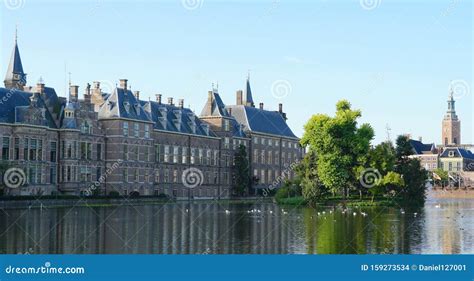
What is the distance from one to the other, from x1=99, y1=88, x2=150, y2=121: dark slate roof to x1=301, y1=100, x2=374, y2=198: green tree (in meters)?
18.0

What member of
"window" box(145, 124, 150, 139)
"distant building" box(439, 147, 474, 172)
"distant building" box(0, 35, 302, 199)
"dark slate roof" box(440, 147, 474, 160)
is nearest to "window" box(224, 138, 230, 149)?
"distant building" box(0, 35, 302, 199)

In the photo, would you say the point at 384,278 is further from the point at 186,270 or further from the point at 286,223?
the point at 286,223

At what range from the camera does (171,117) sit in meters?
82.4

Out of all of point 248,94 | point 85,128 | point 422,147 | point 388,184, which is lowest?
point 388,184

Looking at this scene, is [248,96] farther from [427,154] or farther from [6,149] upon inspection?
[427,154]

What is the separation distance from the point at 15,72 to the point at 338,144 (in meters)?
36.7

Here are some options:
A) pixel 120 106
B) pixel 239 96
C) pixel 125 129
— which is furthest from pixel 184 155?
pixel 239 96

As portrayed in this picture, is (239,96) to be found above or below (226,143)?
above

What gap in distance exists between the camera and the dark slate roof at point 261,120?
322 ft

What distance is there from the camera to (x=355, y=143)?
63406 millimetres

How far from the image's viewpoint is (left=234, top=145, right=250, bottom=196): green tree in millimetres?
89625

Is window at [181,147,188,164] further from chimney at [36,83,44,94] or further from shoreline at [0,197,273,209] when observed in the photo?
chimney at [36,83,44,94]

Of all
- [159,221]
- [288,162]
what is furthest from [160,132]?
[159,221]

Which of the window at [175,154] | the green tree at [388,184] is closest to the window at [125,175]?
the window at [175,154]
